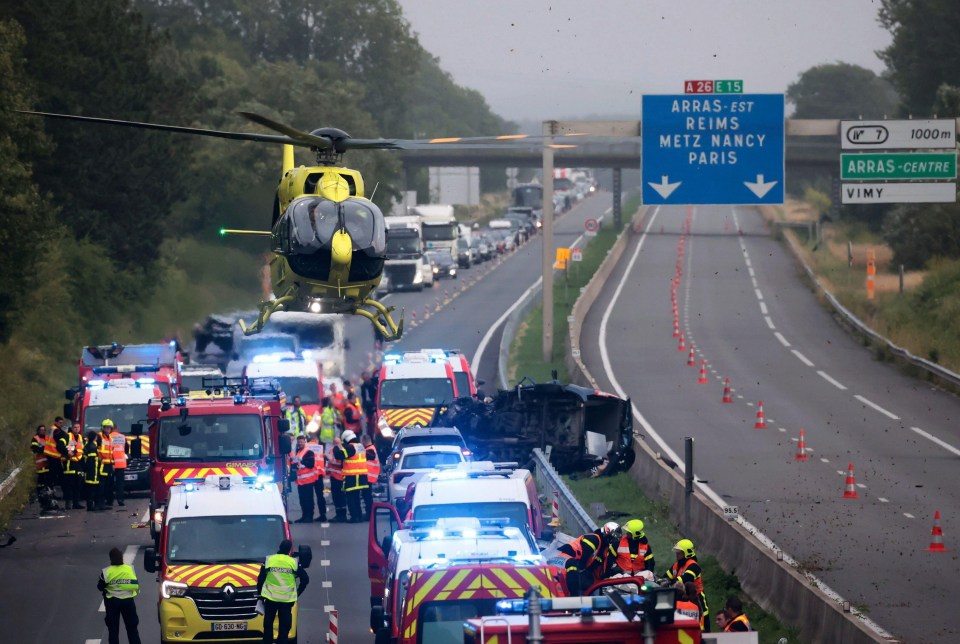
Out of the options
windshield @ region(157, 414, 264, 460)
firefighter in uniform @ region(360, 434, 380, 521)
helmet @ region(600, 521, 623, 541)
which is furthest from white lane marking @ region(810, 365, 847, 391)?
helmet @ region(600, 521, 623, 541)

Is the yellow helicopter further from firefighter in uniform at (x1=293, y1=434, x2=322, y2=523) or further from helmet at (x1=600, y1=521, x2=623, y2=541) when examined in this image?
helmet at (x1=600, y1=521, x2=623, y2=541)

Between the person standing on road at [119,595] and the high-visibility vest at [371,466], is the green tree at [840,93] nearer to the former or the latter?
the high-visibility vest at [371,466]

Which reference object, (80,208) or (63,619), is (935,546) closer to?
(63,619)

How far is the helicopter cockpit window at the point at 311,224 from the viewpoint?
71.2ft

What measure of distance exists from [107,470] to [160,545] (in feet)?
35.7

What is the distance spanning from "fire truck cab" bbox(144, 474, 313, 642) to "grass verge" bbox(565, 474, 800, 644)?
488 centimetres

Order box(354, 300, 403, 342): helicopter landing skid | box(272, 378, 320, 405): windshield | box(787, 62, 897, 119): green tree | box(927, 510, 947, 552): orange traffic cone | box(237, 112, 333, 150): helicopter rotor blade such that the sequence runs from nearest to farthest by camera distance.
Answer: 1. box(237, 112, 333, 150): helicopter rotor blade
2. box(927, 510, 947, 552): orange traffic cone
3. box(354, 300, 403, 342): helicopter landing skid
4. box(272, 378, 320, 405): windshield
5. box(787, 62, 897, 119): green tree

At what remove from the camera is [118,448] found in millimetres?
28812

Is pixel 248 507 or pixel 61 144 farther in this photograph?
pixel 61 144

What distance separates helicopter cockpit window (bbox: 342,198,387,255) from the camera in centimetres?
2183

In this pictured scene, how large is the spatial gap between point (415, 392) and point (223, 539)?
14.2 metres

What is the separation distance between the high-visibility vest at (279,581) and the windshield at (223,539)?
64.3 inches

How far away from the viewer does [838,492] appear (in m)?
27.5

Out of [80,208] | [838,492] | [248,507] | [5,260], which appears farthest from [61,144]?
[248,507]
